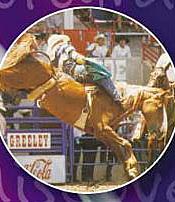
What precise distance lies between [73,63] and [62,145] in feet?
0.95

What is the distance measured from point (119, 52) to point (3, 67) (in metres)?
0.41

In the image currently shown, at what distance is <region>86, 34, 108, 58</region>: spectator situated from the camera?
196cm

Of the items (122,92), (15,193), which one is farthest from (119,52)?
(15,193)

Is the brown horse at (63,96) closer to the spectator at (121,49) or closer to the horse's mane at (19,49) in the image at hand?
the horse's mane at (19,49)

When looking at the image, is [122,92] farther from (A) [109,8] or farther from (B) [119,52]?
(A) [109,8]

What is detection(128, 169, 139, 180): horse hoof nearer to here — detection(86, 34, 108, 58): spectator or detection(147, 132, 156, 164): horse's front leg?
detection(147, 132, 156, 164): horse's front leg

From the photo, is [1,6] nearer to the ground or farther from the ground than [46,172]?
farther from the ground

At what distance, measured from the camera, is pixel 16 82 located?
6.49 feet

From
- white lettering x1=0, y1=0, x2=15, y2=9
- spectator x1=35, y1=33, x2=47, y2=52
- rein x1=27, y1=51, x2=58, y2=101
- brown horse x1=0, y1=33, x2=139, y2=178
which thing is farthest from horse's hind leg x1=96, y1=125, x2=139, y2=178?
white lettering x1=0, y1=0, x2=15, y2=9

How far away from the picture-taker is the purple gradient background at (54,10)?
1967 millimetres

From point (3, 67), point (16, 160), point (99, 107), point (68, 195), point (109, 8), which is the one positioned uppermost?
point (109, 8)

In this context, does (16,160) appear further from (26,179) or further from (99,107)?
(99,107)

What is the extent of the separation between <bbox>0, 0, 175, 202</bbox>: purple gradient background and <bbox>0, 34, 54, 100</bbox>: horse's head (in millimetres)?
51

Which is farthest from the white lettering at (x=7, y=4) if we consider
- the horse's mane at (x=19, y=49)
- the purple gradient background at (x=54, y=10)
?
the horse's mane at (x=19, y=49)
